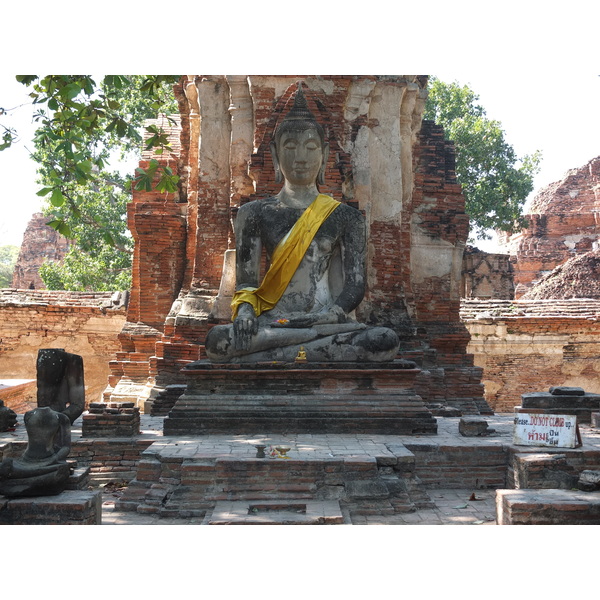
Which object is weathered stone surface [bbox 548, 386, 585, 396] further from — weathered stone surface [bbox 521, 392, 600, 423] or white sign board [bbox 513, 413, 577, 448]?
white sign board [bbox 513, 413, 577, 448]

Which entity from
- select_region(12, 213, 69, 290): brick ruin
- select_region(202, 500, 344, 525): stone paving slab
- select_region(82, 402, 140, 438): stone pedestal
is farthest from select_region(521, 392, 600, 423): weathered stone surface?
select_region(12, 213, 69, 290): brick ruin

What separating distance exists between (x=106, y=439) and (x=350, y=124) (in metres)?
5.50

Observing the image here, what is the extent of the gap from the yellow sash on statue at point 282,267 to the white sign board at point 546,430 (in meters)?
2.61

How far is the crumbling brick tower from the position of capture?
29.7ft

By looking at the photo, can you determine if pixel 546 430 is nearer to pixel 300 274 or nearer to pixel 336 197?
pixel 300 274

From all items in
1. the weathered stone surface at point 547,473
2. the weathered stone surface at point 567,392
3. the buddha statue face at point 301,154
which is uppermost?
the buddha statue face at point 301,154

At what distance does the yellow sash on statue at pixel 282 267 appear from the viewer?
7051 millimetres

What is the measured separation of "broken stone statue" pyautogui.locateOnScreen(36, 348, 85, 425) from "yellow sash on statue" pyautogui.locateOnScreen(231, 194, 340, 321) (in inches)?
63.1

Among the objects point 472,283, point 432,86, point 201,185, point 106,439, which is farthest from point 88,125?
point 432,86

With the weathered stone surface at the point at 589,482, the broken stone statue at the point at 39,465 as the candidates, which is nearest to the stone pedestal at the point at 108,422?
the broken stone statue at the point at 39,465

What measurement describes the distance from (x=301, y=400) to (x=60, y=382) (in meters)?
2.25

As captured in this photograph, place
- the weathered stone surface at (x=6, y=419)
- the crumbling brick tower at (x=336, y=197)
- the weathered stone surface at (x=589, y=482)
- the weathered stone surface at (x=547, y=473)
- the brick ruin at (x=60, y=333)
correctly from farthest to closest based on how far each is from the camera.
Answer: the brick ruin at (x=60, y=333) < the crumbling brick tower at (x=336, y=197) < the weathered stone surface at (x=6, y=419) < the weathered stone surface at (x=547, y=473) < the weathered stone surface at (x=589, y=482)

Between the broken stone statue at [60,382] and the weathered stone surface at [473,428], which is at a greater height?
the broken stone statue at [60,382]

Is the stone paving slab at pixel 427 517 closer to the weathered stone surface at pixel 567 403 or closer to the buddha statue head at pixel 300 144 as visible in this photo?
the weathered stone surface at pixel 567 403
